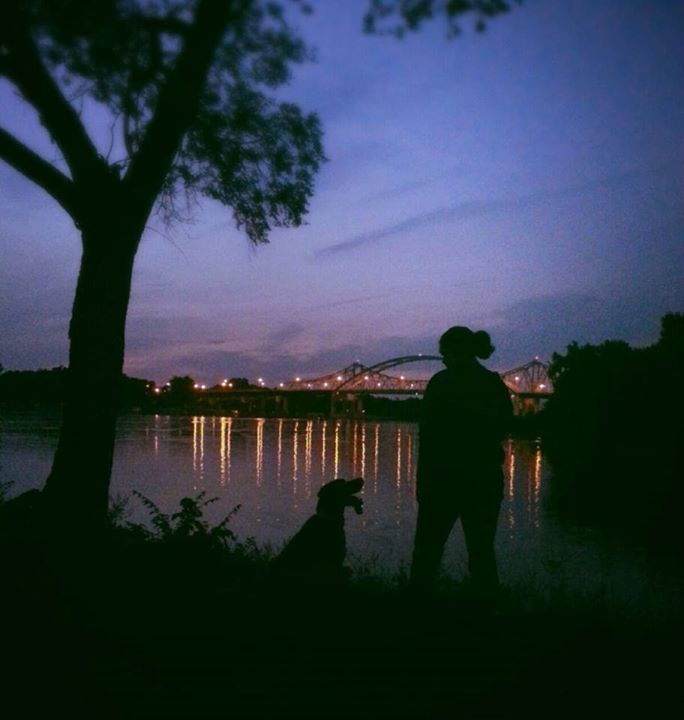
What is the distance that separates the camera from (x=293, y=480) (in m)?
21.7

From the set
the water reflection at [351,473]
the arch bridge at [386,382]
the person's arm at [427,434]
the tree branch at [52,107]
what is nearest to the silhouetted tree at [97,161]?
the tree branch at [52,107]

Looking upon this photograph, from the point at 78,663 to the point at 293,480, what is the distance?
18.7 meters

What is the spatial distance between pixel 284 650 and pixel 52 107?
13.1ft

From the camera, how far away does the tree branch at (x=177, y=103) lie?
4.87m

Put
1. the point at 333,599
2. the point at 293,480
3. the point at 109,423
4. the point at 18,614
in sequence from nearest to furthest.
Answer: the point at 18,614 < the point at 333,599 < the point at 109,423 < the point at 293,480

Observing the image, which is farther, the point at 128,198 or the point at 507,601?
the point at 128,198

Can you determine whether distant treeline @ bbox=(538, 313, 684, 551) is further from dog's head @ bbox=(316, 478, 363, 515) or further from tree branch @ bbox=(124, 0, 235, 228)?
tree branch @ bbox=(124, 0, 235, 228)

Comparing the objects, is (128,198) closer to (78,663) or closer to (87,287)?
(87,287)

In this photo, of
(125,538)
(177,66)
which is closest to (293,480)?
(125,538)

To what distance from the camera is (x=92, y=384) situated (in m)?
5.21

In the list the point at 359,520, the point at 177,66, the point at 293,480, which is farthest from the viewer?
the point at 293,480

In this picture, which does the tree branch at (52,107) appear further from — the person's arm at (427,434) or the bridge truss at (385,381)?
the bridge truss at (385,381)

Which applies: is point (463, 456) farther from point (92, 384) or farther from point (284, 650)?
point (92, 384)

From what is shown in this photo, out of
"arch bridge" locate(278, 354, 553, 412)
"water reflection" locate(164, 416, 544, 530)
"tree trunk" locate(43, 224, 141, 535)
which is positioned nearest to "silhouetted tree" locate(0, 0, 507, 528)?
"tree trunk" locate(43, 224, 141, 535)
